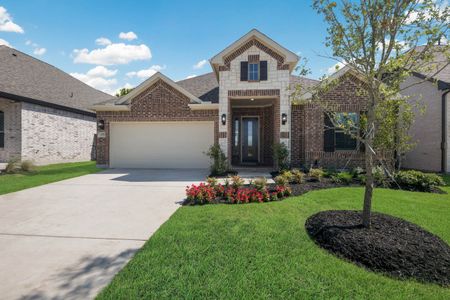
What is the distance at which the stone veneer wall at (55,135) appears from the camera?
12.6 metres

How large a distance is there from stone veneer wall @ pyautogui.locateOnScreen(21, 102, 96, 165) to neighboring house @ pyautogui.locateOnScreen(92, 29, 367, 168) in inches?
173

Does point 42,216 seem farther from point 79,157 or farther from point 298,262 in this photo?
point 79,157

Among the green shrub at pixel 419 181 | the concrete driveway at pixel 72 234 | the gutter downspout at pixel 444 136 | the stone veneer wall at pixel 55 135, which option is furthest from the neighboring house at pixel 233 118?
the concrete driveway at pixel 72 234

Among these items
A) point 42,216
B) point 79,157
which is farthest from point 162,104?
point 79,157

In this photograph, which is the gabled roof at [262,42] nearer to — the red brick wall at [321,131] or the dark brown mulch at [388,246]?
the red brick wall at [321,131]

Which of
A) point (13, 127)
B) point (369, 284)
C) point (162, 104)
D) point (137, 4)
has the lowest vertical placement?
point (369, 284)

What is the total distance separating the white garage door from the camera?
1170cm

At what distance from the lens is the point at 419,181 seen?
22.3ft

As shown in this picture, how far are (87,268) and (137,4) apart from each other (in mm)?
10342

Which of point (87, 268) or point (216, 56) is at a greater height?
point (216, 56)

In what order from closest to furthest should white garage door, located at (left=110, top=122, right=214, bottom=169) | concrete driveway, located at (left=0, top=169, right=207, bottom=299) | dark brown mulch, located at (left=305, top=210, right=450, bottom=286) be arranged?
concrete driveway, located at (left=0, top=169, right=207, bottom=299) → dark brown mulch, located at (left=305, top=210, right=450, bottom=286) → white garage door, located at (left=110, top=122, right=214, bottom=169)

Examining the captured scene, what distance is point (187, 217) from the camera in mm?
4332

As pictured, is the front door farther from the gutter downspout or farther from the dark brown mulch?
the dark brown mulch

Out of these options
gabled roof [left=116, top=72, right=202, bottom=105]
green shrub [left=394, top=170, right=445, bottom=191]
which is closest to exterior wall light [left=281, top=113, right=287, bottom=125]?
gabled roof [left=116, top=72, right=202, bottom=105]
